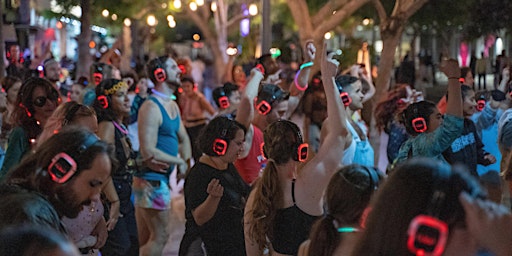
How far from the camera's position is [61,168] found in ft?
12.2

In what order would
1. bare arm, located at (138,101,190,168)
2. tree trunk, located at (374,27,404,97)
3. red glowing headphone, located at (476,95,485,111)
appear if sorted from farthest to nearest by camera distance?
tree trunk, located at (374,27,404,97) → red glowing headphone, located at (476,95,485,111) → bare arm, located at (138,101,190,168)

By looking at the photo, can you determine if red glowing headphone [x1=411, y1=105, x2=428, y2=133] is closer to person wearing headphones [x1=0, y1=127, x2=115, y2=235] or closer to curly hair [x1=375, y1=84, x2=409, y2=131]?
curly hair [x1=375, y1=84, x2=409, y2=131]

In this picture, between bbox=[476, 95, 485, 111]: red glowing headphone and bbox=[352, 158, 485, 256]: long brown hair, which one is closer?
bbox=[352, 158, 485, 256]: long brown hair

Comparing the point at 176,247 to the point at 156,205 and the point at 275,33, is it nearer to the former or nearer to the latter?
the point at 156,205

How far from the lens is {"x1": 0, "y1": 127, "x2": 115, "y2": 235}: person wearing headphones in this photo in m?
3.67

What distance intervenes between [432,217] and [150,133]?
18.0 ft

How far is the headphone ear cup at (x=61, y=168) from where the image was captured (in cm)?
371

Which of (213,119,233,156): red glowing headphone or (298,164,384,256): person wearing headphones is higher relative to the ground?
(213,119,233,156): red glowing headphone

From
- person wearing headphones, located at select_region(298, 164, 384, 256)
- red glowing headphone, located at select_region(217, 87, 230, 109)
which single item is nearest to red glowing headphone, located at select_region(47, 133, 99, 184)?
person wearing headphones, located at select_region(298, 164, 384, 256)

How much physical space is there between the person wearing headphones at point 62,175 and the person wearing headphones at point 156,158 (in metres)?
3.81

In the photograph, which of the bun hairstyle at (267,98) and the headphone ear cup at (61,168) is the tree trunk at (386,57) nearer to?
the bun hairstyle at (267,98)

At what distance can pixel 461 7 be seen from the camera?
767 inches

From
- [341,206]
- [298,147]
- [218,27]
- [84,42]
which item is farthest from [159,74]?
[218,27]

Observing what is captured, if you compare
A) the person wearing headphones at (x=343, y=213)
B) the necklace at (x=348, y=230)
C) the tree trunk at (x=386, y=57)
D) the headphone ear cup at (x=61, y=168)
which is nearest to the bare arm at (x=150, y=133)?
the headphone ear cup at (x=61, y=168)
